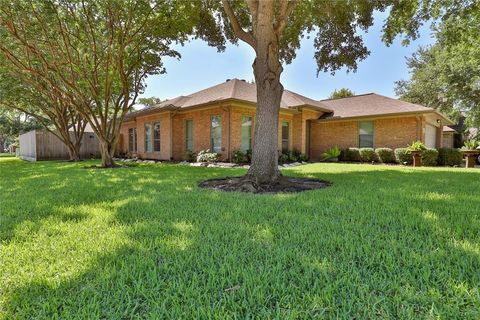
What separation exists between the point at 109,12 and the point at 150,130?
9.07 m

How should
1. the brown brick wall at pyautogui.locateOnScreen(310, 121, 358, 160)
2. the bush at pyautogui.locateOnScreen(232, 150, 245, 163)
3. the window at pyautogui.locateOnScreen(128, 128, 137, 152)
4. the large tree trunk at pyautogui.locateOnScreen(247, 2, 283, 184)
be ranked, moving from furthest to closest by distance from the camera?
the window at pyautogui.locateOnScreen(128, 128, 137, 152), the brown brick wall at pyautogui.locateOnScreen(310, 121, 358, 160), the bush at pyautogui.locateOnScreen(232, 150, 245, 163), the large tree trunk at pyautogui.locateOnScreen(247, 2, 283, 184)

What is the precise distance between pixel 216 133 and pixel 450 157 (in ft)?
38.9

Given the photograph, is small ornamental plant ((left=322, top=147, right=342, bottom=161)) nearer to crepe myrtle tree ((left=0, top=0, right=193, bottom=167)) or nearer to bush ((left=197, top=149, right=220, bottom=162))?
bush ((left=197, top=149, right=220, bottom=162))

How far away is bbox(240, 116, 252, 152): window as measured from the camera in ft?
47.1

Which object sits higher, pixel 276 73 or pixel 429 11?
pixel 429 11

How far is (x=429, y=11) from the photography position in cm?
1010

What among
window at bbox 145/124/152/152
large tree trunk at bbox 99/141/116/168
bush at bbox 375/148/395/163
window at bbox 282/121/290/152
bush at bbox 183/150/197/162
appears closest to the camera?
large tree trunk at bbox 99/141/116/168

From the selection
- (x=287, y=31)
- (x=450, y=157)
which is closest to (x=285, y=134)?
(x=287, y=31)

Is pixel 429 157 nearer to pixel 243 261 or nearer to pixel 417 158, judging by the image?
pixel 417 158

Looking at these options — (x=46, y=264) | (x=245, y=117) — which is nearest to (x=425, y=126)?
(x=245, y=117)

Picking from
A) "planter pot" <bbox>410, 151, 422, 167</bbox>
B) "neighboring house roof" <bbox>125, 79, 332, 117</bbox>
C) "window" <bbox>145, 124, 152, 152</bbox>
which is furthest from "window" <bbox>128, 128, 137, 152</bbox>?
"planter pot" <bbox>410, 151, 422, 167</bbox>

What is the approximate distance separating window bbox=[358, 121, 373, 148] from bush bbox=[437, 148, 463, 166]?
3.37m

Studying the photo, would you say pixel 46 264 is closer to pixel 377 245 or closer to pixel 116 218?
pixel 116 218

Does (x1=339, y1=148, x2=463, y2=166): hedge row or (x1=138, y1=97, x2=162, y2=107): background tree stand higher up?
(x1=138, y1=97, x2=162, y2=107): background tree
